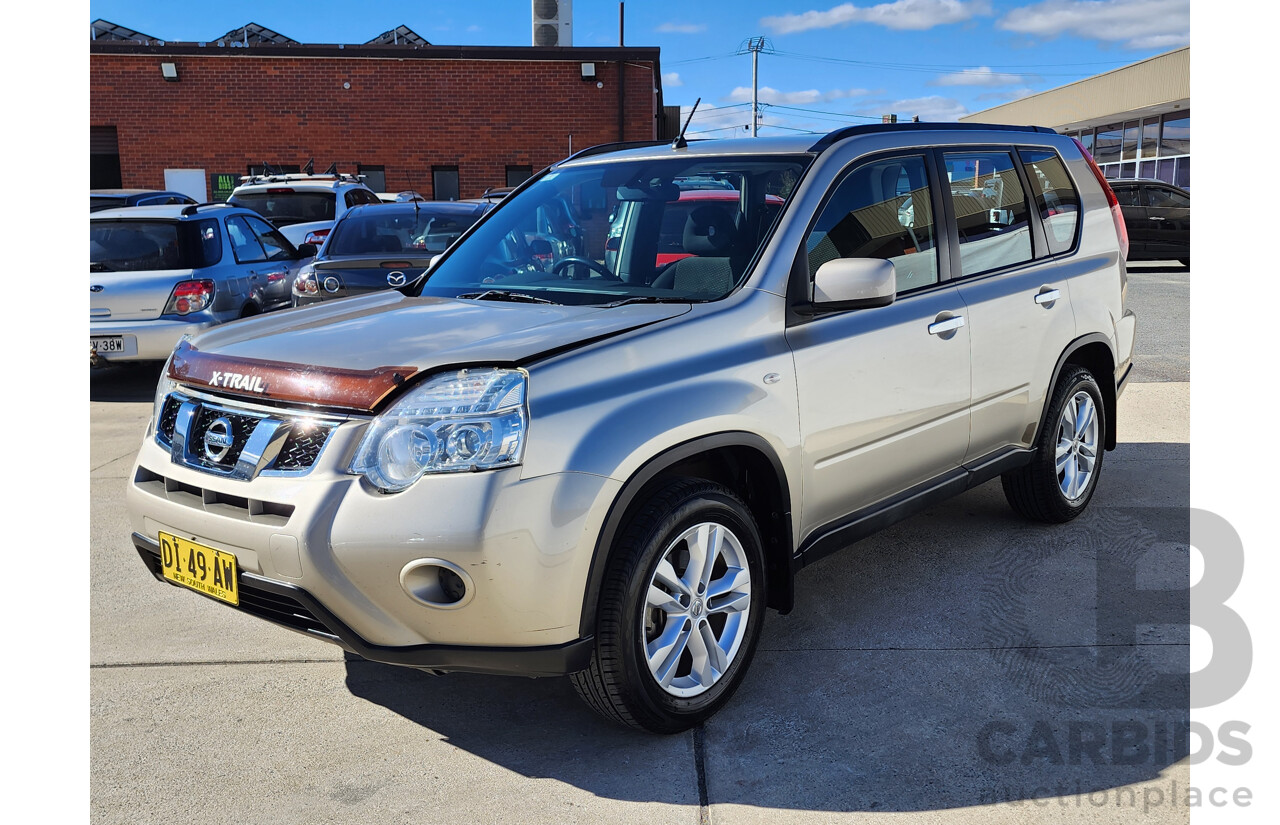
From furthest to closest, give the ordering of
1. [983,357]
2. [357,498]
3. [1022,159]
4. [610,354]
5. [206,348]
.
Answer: [1022,159]
[983,357]
[206,348]
[610,354]
[357,498]

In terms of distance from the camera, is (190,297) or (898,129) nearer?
(898,129)

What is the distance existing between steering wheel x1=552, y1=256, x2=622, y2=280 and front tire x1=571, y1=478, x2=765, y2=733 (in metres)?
1.03

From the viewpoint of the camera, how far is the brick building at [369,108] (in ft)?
81.9

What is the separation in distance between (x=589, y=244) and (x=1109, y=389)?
2.99m

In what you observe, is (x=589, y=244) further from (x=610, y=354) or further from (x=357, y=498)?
(x=357, y=498)

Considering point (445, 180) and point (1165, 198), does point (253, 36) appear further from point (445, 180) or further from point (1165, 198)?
point (1165, 198)

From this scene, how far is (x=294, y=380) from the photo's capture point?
120 inches

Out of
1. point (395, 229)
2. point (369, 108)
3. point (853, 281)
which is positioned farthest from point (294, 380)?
point (369, 108)

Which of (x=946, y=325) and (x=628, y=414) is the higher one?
(x=946, y=325)

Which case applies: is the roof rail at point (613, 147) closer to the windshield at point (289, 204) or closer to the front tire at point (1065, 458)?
the front tire at point (1065, 458)

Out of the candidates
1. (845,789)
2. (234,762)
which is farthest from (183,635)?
(845,789)

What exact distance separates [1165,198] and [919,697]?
63.0ft

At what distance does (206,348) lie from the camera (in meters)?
3.45

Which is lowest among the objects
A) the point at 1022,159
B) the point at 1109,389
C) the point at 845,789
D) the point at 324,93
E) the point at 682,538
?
the point at 845,789
